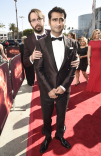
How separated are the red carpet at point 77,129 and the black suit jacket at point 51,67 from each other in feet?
3.69

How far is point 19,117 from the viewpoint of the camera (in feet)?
11.3

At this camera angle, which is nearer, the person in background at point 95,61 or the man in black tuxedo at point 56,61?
the man in black tuxedo at point 56,61

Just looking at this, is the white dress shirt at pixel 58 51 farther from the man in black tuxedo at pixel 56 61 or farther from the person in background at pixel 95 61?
the person in background at pixel 95 61

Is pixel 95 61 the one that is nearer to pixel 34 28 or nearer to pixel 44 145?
pixel 34 28

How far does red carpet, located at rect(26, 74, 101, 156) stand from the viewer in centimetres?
236

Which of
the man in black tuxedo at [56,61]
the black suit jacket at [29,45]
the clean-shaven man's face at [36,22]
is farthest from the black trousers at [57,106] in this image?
the clean-shaven man's face at [36,22]

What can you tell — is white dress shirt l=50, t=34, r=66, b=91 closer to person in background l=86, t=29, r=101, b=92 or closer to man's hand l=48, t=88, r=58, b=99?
man's hand l=48, t=88, r=58, b=99

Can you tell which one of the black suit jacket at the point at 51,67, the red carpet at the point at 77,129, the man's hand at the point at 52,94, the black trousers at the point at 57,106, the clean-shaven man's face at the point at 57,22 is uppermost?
the clean-shaven man's face at the point at 57,22

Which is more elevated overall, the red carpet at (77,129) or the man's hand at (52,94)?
the man's hand at (52,94)

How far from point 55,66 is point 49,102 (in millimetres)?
615

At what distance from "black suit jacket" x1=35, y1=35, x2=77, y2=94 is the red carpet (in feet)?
3.69

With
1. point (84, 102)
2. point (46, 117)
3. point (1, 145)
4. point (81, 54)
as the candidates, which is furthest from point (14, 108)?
point (81, 54)

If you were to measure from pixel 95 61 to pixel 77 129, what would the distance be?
2654mm

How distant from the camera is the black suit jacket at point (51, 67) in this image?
1.91 metres
